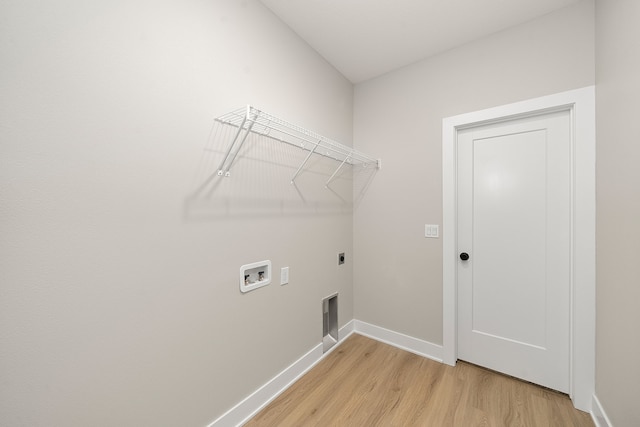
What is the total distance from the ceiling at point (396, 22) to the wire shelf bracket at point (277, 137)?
0.82 metres

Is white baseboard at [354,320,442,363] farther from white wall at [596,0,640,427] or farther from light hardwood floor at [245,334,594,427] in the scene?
white wall at [596,0,640,427]

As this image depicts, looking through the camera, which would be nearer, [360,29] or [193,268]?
[193,268]

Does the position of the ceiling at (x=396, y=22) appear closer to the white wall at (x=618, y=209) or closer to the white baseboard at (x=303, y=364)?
the white wall at (x=618, y=209)

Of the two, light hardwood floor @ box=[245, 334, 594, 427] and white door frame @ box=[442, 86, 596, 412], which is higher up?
white door frame @ box=[442, 86, 596, 412]

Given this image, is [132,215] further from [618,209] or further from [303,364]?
[618,209]

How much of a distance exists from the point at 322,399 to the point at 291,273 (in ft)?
2.92

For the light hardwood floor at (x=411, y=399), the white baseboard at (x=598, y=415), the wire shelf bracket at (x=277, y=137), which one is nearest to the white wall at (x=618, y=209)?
the white baseboard at (x=598, y=415)

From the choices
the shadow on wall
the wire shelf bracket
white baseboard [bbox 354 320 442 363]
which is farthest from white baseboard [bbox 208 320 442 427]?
the wire shelf bracket

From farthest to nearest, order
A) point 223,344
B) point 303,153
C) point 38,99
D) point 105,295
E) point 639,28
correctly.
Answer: point 303,153 → point 223,344 → point 639,28 → point 105,295 → point 38,99

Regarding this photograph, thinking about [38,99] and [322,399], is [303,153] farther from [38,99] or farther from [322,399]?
[322,399]

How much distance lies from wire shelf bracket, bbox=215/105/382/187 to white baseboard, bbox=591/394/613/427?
2188 mm

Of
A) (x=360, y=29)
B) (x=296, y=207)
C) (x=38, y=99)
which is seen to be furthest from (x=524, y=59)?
(x=38, y=99)

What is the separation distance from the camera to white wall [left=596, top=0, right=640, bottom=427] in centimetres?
113

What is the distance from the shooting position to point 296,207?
1.91 m
